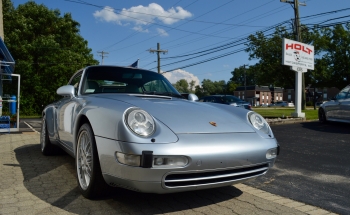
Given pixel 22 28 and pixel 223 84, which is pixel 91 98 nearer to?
pixel 22 28

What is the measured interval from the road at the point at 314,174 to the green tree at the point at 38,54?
24149 mm

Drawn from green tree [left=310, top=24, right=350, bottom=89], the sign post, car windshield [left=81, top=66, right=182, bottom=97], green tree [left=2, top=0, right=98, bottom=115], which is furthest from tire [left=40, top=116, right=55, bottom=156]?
green tree [left=310, top=24, right=350, bottom=89]

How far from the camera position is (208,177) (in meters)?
2.52

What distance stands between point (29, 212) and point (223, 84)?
5175 inches

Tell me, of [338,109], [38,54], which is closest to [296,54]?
[338,109]

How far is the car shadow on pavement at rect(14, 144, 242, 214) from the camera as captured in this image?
107 inches

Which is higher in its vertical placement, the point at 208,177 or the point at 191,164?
the point at 191,164

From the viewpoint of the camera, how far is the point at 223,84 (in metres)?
132

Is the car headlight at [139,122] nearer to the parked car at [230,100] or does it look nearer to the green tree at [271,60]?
the parked car at [230,100]

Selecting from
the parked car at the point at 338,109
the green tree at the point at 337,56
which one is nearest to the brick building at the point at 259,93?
the green tree at the point at 337,56

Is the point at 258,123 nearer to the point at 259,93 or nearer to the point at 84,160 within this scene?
the point at 84,160

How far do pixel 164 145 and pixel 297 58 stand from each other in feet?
48.8

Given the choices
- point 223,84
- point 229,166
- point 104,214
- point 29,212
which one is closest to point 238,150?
point 229,166

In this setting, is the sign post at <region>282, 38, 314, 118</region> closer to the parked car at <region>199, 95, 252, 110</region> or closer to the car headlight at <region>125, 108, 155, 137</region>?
the parked car at <region>199, 95, 252, 110</region>
